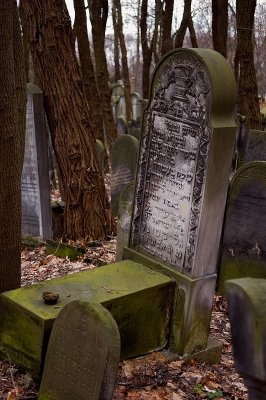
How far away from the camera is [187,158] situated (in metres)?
4.74

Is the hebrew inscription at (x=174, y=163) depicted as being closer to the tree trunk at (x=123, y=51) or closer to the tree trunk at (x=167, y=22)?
the tree trunk at (x=167, y=22)

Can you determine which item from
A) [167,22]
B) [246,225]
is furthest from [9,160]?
[167,22]

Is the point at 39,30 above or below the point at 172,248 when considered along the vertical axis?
above

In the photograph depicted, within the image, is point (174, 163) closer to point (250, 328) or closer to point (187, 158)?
point (187, 158)

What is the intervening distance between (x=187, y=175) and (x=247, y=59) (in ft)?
26.0

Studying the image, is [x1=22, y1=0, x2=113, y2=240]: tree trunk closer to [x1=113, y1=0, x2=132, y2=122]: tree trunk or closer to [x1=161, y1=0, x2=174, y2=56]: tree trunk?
[x1=161, y1=0, x2=174, y2=56]: tree trunk

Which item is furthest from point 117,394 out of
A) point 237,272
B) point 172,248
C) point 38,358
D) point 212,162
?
point 237,272

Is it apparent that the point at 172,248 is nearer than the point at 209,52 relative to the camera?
No

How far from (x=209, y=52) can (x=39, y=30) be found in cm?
362

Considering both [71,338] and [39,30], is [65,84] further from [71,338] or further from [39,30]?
[71,338]

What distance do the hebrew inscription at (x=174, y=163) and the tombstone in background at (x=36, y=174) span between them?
3.17 meters

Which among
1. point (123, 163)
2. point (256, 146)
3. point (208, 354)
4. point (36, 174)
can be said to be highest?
point (256, 146)

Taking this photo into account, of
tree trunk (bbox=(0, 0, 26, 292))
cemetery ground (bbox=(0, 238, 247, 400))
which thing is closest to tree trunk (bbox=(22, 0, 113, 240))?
tree trunk (bbox=(0, 0, 26, 292))

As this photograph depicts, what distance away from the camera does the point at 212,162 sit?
4539 millimetres
